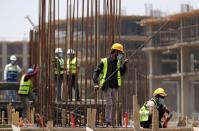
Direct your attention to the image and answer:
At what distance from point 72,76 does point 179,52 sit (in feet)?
193

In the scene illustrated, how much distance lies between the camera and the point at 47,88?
64.7ft

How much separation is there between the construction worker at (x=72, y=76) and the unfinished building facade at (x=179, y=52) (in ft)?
162

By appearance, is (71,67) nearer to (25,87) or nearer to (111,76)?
(111,76)

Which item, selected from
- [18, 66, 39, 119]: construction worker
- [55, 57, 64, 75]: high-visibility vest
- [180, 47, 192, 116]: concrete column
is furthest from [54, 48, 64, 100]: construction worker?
[180, 47, 192, 116]: concrete column

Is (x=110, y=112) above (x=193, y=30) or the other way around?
the other way around

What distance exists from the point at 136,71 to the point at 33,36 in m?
4.57

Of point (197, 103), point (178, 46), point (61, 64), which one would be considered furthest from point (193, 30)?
point (61, 64)

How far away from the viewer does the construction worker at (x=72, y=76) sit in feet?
65.2

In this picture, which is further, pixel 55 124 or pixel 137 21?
pixel 137 21

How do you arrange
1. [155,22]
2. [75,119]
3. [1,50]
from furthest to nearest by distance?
1. [1,50]
2. [155,22]
3. [75,119]

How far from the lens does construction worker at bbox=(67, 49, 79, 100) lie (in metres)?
19.9

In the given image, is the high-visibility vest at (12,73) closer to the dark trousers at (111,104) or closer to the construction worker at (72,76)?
the construction worker at (72,76)

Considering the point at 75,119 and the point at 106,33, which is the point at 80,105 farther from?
the point at 106,33

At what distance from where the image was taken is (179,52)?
259 feet
